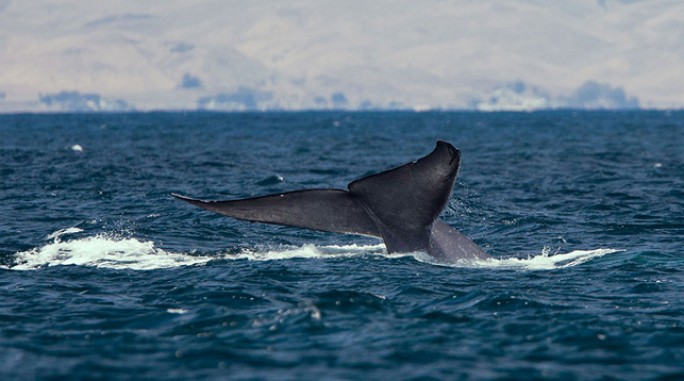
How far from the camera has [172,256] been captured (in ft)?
56.7

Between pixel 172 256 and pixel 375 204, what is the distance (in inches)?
203

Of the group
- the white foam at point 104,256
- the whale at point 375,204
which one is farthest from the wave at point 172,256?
the whale at point 375,204

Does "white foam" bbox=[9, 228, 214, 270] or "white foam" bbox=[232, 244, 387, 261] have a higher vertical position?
"white foam" bbox=[232, 244, 387, 261]

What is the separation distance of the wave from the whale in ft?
7.30

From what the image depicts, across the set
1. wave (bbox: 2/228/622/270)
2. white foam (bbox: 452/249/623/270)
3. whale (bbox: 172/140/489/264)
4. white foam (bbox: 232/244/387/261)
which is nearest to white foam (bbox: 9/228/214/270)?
wave (bbox: 2/228/622/270)

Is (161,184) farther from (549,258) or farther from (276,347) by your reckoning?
(276,347)

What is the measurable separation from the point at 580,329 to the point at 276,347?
3.54 metres

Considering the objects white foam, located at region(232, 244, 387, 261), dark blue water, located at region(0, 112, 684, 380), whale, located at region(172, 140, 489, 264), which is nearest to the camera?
dark blue water, located at region(0, 112, 684, 380)

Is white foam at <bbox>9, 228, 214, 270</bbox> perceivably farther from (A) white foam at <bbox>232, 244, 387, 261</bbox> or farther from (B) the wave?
(A) white foam at <bbox>232, 244, 387, 261</bbox>

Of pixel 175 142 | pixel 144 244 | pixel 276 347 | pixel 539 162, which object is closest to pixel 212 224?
pixel 144 244

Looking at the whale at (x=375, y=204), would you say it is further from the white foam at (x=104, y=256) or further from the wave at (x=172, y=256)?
the white foam at (x=104, y=256)

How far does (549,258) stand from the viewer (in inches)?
680

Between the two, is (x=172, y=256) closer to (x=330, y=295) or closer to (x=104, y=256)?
(x=104, y=256)

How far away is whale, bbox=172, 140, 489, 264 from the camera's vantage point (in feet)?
41.2
